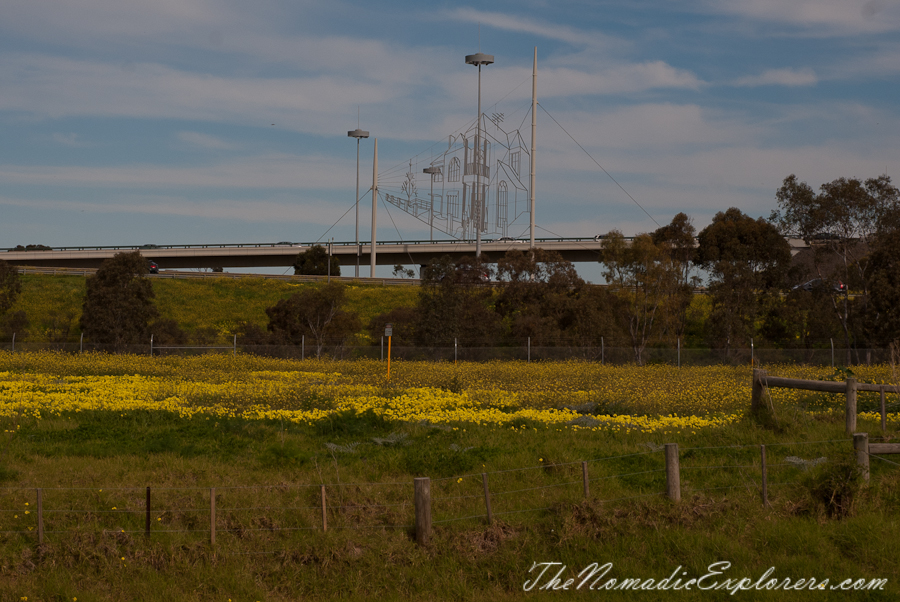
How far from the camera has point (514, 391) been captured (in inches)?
948

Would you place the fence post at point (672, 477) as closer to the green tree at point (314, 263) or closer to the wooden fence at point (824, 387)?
the wooden fence at point (824, 387)

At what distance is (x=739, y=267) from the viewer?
1845 inches

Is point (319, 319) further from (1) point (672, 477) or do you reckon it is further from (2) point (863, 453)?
(2) point (863, 453)

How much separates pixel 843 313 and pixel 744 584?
1629 inches

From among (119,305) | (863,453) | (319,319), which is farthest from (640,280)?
(863,453)

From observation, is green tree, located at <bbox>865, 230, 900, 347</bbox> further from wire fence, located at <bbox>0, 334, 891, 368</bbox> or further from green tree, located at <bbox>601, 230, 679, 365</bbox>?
green tree, located at <bbox>601, 230, 679, 365</bbox>

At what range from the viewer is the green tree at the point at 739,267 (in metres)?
44.2

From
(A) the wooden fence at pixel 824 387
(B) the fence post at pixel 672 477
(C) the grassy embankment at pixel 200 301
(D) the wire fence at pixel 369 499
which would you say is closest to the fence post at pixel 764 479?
(D) the wire fence at pixel 369 499

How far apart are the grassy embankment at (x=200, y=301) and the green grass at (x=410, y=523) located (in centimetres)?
3729

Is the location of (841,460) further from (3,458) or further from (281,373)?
(281,373)

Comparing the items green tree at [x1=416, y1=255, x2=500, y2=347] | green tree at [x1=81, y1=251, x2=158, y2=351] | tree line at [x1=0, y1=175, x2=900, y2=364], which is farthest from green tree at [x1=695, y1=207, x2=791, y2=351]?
green tree at [x1=81, y1=251, x2=158, y2=351]

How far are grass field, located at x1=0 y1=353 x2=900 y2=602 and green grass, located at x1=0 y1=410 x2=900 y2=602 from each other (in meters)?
0.03

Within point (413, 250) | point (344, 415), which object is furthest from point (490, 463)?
point (413, 250)

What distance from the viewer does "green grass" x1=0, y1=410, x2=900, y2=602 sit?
30.9ft
